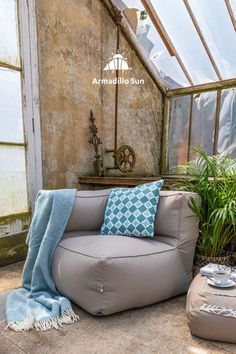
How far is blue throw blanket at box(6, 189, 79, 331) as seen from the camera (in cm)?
149

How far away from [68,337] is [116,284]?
0.34 m

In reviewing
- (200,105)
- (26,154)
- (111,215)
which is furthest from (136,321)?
(200,105)

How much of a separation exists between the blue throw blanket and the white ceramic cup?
78 cm

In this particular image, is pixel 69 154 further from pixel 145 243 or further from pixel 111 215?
pixel 145 243

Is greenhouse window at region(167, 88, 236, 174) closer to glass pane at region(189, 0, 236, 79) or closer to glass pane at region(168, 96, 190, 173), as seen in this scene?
glass pane at region(168, 96, 190, 173)

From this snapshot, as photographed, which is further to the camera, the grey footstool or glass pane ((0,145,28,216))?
glass pane ((0,145,28,216))

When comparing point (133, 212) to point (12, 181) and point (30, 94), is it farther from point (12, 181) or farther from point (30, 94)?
Result: point (30, 94)

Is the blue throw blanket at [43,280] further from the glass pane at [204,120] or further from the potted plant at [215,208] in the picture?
the glass pane at [204,120]

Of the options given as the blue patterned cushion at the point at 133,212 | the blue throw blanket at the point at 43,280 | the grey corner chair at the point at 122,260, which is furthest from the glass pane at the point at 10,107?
the blue patterned cushion at the point at 133,212

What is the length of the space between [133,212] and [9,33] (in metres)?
1.83

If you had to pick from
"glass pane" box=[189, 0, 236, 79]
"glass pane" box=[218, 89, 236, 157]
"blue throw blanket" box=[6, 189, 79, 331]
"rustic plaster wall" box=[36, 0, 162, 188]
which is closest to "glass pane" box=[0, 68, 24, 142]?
"rustic plaster wall" box=[36, 0, 162, 188]

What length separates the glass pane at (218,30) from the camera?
3017 mm

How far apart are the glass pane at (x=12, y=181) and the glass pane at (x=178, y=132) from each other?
238cm

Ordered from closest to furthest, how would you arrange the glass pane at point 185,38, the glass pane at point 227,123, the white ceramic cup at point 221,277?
1. the white ceramic cup at point 221,277
2. the glass pane at point 185,38
3. the glass pane at point 227,123
